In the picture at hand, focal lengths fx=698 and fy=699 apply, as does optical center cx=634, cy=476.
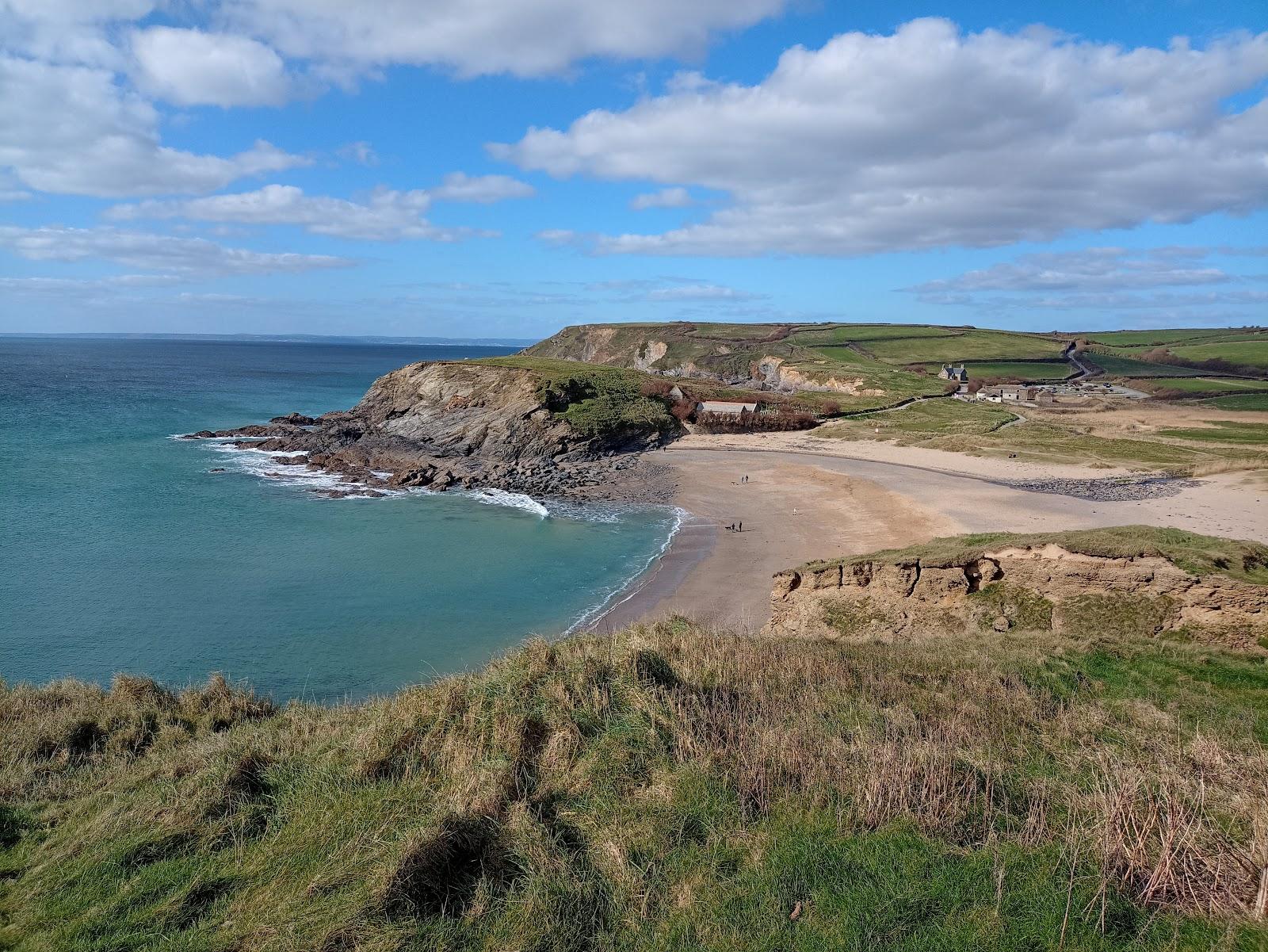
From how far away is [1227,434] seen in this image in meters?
51.1

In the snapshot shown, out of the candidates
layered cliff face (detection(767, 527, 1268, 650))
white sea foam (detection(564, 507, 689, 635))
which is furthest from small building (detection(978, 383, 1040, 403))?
layered cliff face (detection(767, 527, 1268, 650))

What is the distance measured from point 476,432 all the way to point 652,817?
48058 mm

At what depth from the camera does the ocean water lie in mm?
18625

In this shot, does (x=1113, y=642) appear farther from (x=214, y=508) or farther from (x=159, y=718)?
(x=214, y=508)

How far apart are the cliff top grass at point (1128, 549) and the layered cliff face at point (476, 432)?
2695 cm

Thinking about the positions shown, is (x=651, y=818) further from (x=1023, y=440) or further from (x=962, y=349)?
(x=962, y=349)

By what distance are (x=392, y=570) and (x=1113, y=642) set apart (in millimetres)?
22719

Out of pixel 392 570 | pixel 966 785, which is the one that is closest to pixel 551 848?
pixel 966 785

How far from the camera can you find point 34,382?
9112 cm

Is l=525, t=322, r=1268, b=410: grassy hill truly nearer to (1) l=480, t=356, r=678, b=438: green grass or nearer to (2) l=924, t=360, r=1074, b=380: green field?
(2) l=924, t=360, r=1074, b=380: green field

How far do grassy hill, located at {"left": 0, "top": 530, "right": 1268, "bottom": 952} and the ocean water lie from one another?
979cm

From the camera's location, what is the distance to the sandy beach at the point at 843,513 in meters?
24.0

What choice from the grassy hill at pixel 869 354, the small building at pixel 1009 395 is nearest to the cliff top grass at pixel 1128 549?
the grassy hill at pixel 869 354

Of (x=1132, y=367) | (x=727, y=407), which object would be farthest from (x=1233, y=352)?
(x=727, y=407)
